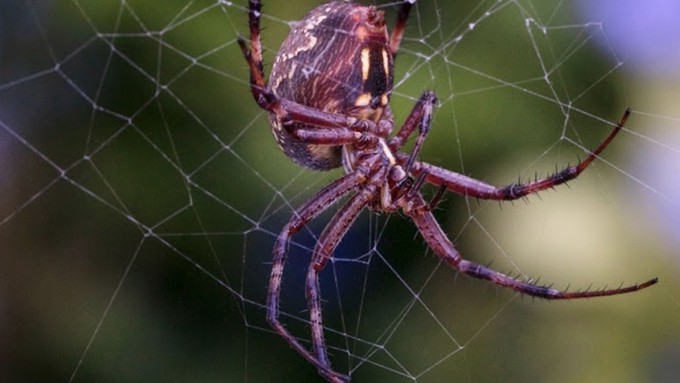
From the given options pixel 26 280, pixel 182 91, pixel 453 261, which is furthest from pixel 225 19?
pixel 26 280

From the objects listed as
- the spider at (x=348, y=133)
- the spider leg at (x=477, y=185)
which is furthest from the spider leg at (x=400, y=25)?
the spider leg at (x=477, y=185)

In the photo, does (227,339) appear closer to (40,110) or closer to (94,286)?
(94,286)

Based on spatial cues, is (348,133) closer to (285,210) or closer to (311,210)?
(311,210)

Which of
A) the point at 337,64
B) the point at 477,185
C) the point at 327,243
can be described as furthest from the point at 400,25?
the point at 327,243

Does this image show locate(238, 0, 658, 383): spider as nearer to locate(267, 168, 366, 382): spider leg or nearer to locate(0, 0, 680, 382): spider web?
locate(267, 168, 366, 382): spider leg

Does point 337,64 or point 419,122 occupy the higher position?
point 337,64

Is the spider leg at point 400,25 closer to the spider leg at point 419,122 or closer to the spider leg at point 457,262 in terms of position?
the spider leg at point 419,122

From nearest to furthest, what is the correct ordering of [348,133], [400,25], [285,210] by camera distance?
[400,25], [348,133], [285,210]

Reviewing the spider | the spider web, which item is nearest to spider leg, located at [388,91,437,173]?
the spider
